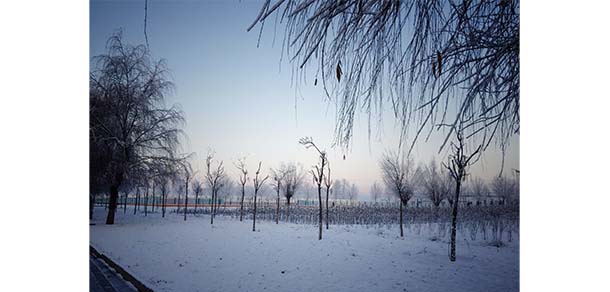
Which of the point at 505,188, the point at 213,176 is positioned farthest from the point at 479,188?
the point at 213,176

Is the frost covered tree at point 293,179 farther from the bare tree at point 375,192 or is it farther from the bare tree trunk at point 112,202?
the bare tree trunk at point 112,202

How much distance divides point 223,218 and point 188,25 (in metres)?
2.09

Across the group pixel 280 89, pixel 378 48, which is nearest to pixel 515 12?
pixel 378 48

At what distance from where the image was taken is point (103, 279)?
213 centimetres

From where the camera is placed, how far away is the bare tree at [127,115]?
111 inches

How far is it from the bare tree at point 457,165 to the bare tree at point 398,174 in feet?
0.84

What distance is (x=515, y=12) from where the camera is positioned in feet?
4.55

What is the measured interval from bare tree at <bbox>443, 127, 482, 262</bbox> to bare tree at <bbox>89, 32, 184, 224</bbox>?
2.02m

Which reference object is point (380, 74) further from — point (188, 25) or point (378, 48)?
point (188, 25)

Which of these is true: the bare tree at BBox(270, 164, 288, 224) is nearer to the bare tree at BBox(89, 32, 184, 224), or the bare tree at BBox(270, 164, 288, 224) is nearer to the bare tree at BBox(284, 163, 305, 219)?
the bare tree at BBox(284, 163, 305, 219)

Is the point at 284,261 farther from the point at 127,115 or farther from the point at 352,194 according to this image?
the point at 127,115

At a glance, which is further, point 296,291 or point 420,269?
point 420,269

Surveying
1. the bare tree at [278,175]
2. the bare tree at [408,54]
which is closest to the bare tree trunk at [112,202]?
the bare tree at [278,175]

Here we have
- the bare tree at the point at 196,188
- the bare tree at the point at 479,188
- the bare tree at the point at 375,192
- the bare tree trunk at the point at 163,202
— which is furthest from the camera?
the bare tree at the point at 196,188
